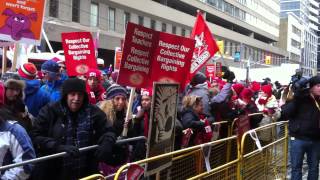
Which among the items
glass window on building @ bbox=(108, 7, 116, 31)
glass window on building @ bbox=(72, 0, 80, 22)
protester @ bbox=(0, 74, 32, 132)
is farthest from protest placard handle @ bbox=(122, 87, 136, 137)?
glass window on building @ bbox=(108, 7, 116, 31)

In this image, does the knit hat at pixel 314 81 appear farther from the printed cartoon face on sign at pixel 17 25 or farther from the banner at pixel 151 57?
the printed cartoon face on sign at pixel 17 25

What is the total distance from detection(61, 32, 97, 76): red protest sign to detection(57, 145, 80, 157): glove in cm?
372

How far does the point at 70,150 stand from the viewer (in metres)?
4.11

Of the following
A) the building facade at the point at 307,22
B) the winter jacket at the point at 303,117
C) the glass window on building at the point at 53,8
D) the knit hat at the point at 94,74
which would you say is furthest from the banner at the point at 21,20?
the building facade at the point at 307,22

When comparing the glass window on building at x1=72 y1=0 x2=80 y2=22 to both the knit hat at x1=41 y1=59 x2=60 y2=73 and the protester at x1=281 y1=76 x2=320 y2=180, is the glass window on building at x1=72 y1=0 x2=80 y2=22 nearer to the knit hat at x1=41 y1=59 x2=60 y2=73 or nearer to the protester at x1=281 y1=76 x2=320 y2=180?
the knit hat at x1=41 y1=59 x2=60 y2=73

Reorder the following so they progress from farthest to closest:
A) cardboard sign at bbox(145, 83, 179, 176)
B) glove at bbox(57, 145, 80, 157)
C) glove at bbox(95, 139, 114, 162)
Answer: cardboard sign at bbox(145, 83, 179, 176) → glove at bbox(95, 139, 114, 162) → glove at bbox(57, 145, 80, 157)

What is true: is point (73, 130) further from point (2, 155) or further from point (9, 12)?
point (9, 12)

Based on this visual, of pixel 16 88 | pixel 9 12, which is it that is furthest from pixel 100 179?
pixel 9 12

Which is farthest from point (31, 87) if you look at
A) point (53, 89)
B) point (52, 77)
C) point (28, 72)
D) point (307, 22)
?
point (307, 22)

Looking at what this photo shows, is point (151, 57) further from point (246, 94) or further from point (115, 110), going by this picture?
point (246, 94)

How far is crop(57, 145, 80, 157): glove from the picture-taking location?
4.11 meters

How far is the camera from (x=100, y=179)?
356 centimetres

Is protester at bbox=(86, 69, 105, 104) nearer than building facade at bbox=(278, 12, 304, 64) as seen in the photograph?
Yes

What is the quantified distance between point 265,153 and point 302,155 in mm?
531
